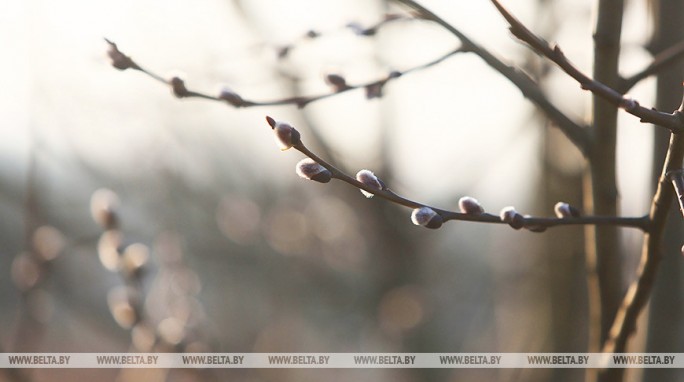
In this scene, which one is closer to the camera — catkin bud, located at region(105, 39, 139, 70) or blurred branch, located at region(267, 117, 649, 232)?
blurred branch, located at region(267, 117, 649, 232)

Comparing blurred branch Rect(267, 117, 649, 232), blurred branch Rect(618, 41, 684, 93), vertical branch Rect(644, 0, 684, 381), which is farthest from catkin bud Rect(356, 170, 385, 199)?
vertical branch Rect(644, 0, 684, 381)

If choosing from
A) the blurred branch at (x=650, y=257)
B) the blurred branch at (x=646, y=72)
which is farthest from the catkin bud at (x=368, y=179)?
the blurred branch at (x=646, y=72)

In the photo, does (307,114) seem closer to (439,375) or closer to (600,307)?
(439,375)

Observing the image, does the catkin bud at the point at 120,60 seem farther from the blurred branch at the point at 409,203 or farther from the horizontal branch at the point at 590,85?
the horizontal branch at the point at 590,85

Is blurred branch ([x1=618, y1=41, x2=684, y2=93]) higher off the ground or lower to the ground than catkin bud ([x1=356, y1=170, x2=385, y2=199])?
higher

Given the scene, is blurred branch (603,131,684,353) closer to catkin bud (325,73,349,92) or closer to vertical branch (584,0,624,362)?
vertical branch (584,0,624,362)

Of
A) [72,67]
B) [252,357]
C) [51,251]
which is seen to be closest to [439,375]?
[252,357]

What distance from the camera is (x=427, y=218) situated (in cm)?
49

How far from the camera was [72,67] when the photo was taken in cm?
181

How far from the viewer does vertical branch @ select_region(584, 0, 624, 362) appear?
0.66 metres

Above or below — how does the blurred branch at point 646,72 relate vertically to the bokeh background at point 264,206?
above

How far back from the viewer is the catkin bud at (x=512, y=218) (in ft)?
1.71

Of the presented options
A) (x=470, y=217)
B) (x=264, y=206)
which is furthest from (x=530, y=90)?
(x=264, y=206)

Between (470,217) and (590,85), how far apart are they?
13cm
